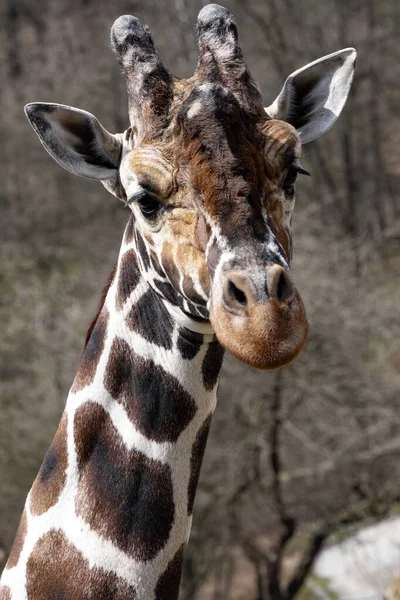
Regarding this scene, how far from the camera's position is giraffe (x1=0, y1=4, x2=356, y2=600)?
314 centimetres

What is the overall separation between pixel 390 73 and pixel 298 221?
10.7 m

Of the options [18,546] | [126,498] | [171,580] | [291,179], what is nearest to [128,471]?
[126,498]

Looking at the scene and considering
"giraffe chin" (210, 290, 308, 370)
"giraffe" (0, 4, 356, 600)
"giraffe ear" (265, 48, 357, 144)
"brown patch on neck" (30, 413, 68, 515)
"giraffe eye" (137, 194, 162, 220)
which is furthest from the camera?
"giraffe ear" (265, 48, 357, 144)

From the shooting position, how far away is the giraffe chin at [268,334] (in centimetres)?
279

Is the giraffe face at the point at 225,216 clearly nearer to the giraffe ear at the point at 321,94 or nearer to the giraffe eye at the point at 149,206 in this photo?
the giraffe eye at the point at 149,206

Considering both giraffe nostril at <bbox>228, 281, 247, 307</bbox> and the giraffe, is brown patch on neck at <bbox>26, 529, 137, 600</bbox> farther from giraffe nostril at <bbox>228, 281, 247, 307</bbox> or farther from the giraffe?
giraffe nostril at <bbox>228, 281, 247, 307</bbox>

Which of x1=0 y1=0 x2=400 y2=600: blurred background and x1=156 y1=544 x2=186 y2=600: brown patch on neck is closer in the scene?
x1=156 y1=544 x2=186 y2=600: brown patch on neck

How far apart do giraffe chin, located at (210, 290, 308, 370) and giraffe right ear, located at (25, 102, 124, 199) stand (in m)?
1.08

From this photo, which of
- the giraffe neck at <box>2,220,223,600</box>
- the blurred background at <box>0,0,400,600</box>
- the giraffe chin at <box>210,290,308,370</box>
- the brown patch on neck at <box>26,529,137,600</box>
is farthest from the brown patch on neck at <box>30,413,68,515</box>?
the blurred background at <box>0,0,400,600</box>

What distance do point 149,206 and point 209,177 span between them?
33 cm

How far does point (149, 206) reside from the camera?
3.32m

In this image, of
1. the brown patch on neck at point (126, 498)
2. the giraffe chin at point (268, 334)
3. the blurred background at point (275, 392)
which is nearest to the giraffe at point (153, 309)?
the brown patch on neck at point (126, 498)

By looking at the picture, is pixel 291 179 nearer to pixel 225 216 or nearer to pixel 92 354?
pixel 225 216

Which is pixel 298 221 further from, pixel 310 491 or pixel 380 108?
pixel 380 108
